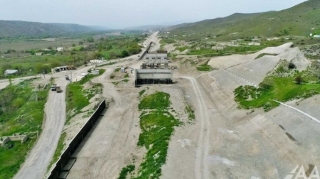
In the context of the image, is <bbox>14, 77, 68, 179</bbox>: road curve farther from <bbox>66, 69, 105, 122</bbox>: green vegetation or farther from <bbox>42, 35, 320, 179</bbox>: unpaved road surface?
<bbox>42, 35, 320, 179</bbox>: unpaved road surface

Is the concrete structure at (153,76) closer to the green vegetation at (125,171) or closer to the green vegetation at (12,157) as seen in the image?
the green vegetation at (12,157)

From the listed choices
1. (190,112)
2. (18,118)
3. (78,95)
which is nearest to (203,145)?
(190,112)

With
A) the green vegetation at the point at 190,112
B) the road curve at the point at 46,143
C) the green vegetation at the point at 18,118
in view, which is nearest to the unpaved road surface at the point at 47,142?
the road curve at the point at 46,143

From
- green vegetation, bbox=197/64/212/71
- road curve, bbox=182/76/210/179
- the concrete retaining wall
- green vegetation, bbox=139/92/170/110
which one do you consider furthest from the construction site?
green vegetation, bbox=197/64/212/71

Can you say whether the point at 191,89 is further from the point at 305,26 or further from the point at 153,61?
the point at 305,26

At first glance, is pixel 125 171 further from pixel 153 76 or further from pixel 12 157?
pixel 153 76

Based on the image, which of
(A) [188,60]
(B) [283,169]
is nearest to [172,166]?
(B) [283,169]

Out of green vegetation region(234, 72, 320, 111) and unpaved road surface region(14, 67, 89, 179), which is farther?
green vegetation region(234, 72, 320, 111)
